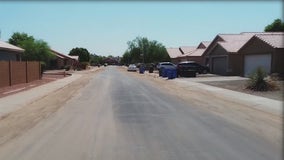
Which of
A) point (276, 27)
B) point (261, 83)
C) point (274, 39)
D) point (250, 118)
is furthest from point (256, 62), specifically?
point (276, 27)

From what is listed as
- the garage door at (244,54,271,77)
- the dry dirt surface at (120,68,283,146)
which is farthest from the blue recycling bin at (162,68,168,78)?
the dry dirt surface at (120,68,283,146)

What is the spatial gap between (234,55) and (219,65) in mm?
4737

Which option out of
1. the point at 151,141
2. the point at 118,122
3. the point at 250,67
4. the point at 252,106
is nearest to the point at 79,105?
the point at 118,122

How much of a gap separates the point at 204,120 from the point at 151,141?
12.8 ft

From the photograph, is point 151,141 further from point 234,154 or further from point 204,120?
point 204,120

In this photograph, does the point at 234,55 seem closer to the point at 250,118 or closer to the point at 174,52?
the point at 250,118

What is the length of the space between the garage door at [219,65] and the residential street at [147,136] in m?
35.3

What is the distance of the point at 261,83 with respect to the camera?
25.2 m

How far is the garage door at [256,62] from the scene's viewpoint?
127 feet

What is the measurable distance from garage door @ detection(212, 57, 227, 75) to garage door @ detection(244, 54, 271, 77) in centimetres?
660

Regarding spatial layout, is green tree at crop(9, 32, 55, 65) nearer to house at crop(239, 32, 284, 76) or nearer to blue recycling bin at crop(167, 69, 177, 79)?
blue recycling bin at crop(167, 69, 177, 79)

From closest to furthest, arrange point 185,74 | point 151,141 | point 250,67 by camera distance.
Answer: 1. point 151,141
2. point 250,67
3. point 185,74

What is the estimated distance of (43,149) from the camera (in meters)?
8.77

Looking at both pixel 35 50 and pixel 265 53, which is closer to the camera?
pixel 265 53
